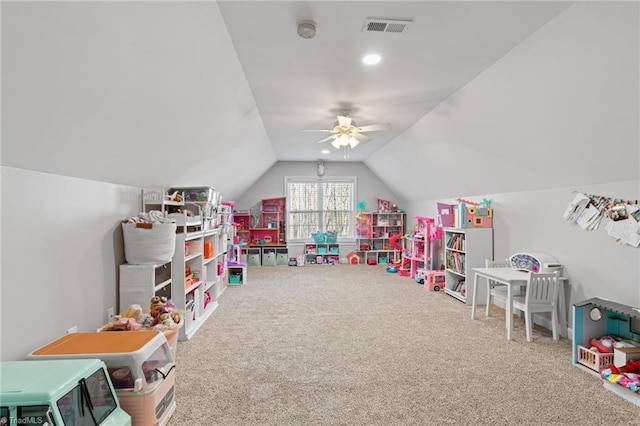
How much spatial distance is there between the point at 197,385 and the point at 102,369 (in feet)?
3.00

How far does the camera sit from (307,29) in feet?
7.34

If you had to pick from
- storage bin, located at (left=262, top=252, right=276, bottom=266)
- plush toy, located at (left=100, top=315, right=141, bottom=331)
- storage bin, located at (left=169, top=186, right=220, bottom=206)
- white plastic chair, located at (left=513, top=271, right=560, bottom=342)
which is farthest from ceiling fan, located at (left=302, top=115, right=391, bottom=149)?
storage bin, located at (left=262, top=252, right=276, bottom=266)

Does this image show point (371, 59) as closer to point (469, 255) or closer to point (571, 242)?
point (571, 242)

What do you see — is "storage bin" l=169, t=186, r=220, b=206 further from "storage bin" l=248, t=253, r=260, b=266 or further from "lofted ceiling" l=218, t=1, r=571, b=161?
"storage bin" l=248, t=253, r=260, b=266

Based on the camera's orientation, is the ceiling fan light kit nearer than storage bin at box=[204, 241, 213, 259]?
Yes

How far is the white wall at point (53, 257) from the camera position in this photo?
5.73ft

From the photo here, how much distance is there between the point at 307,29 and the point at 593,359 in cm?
328

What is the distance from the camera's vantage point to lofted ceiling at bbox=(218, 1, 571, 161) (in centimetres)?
209

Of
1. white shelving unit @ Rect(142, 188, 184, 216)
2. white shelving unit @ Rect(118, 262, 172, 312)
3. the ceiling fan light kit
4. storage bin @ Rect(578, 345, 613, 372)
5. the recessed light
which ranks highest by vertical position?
the recessed light

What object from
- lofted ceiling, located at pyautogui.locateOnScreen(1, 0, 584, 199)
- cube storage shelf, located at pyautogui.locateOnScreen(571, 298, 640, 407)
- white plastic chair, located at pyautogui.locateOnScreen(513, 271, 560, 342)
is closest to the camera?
lofted ceiling, located at pyautogui.locateOnScreen(1, 0, 584, 199)

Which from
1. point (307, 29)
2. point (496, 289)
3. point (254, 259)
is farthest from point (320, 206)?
point (307, 29)

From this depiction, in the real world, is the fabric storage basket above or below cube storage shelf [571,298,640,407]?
above

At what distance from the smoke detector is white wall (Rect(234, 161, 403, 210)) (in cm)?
586

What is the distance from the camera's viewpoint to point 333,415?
2.03m
